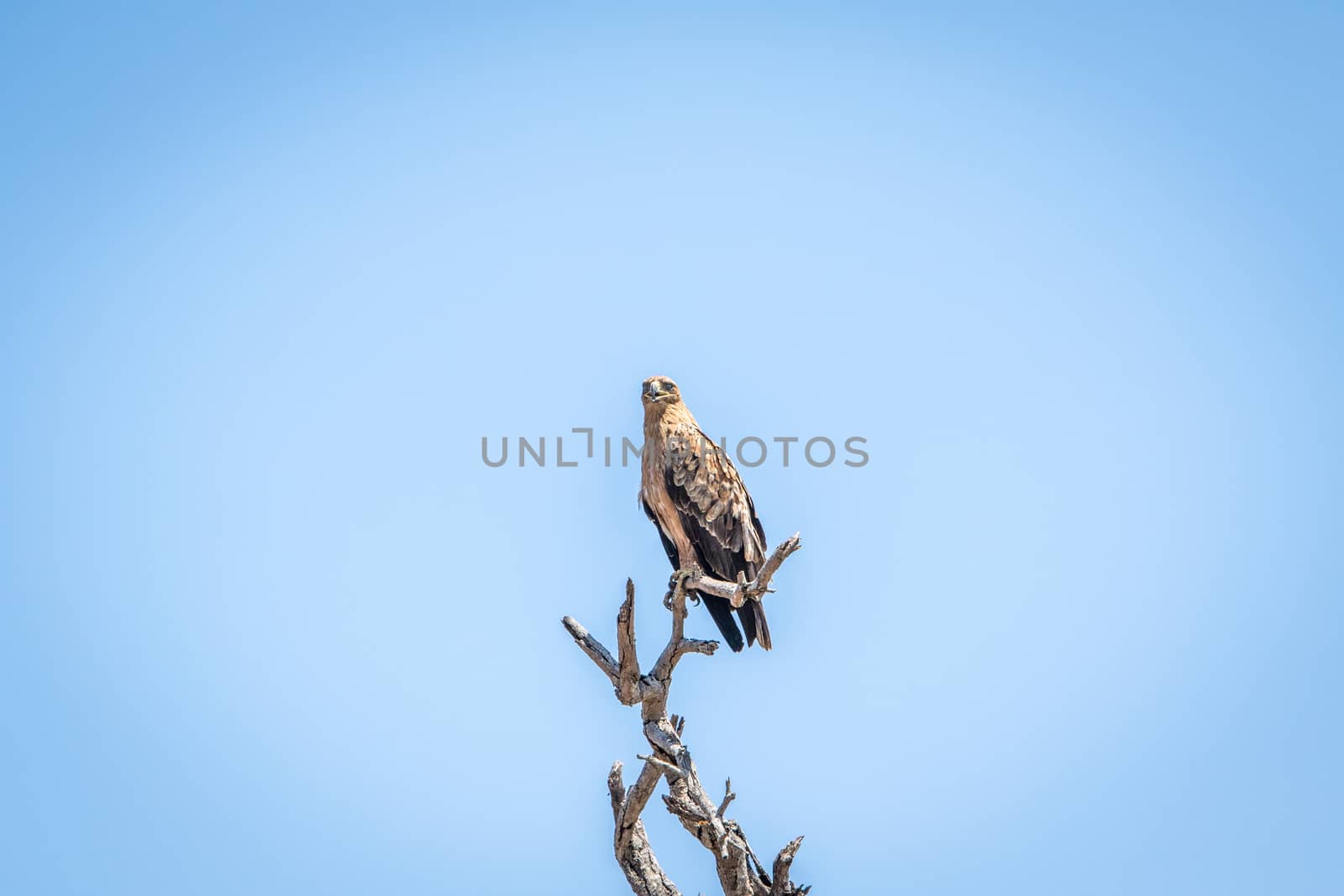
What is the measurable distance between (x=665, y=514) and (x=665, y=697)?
1953mm

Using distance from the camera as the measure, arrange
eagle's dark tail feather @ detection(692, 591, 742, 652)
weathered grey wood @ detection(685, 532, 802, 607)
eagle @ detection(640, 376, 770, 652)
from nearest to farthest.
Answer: weathered grey wood @ detection(685, 532, 802, 607), eagle's dark tail feather @ detection(692, 591, 742, 652), eagle @ detection(640, 376, 770, 652)

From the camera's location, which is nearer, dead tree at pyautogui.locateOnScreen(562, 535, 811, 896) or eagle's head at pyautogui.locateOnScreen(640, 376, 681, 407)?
dead tree at pyautogui.locateOnScreen(562, 535, 811, 896)

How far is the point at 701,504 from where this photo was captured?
10.8 m

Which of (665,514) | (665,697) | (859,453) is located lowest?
(665,697)

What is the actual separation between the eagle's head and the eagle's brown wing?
0.39m

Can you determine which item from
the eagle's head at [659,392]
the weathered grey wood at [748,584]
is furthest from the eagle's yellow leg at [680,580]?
the eagle's head at [659,392]

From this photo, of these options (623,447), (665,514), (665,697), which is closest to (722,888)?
(665,697)

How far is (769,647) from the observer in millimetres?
10312

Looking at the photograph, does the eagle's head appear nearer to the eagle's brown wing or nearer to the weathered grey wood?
the eagle's brown wing

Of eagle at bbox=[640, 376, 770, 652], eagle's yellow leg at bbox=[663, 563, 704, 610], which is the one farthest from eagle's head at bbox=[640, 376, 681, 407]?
eagle's yellow leg at bbox=[663, 563, 704, 610]

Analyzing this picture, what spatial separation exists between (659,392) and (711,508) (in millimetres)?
1224

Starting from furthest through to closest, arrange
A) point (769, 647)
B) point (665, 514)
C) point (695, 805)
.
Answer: point (665, 514) → point (769, 647) → point (695, 805)

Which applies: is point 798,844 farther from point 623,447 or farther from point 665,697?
point 623,447

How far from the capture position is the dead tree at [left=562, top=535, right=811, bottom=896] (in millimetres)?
9508
